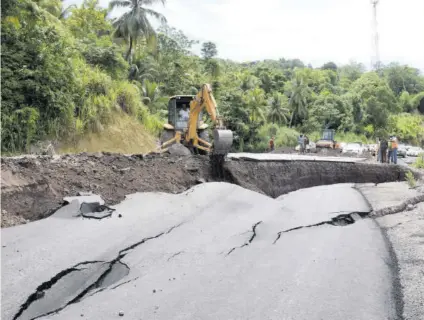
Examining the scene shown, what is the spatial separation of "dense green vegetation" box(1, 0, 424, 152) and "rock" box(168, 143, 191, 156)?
14.3 ft

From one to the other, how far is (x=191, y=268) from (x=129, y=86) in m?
18.1

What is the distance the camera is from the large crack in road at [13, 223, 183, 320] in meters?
4.18

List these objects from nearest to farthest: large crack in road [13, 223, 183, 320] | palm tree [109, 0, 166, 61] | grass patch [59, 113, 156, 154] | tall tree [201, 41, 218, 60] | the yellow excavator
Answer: large crack in road [13, 223, 183, 320]
the yellow excavator
grass patch [59, 113, 156, 154]
palm tree [109, 0, 166, 61]
tall tree [201, 41, 218, 60]

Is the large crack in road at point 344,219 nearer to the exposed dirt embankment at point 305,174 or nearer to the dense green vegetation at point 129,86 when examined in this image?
the exposed dirt embankment at point 305,174

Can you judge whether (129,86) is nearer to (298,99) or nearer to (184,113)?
(184,113)

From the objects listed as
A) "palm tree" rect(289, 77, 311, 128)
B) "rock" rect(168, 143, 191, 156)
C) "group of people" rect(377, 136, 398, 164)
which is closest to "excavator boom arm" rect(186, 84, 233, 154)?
"rock" rect(168, 143, 191, 156)

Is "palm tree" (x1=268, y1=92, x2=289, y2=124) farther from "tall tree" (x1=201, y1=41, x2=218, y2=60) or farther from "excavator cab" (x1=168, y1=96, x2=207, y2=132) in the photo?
"excavator cab" (x1=168, y1=96, x2=207, y2=132)

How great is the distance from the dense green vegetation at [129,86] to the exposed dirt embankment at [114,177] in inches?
201

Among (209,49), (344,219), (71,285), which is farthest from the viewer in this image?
(209,49)

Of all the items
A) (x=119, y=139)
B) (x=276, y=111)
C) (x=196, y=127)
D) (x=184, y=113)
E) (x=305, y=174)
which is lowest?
(x=305, y=174)

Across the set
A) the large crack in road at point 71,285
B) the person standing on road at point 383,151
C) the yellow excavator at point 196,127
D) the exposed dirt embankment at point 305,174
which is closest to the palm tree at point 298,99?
the person standing on road at point 383,151

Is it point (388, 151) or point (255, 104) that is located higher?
point (255, 104)

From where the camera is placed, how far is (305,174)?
17.9m

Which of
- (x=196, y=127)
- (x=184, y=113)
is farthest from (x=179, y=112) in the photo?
(x=196, y=127)
